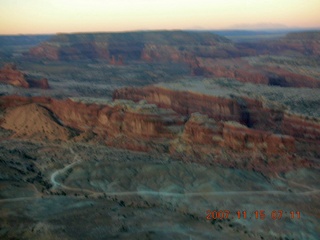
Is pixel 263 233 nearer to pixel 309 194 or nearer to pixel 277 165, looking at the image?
pixel 309 194

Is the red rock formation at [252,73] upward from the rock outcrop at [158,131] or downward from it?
downward

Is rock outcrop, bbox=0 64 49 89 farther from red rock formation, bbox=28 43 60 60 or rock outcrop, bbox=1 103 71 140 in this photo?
red rock formation, bbox=28 43 60 60

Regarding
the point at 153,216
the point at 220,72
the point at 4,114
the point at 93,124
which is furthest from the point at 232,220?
the point at 220,72

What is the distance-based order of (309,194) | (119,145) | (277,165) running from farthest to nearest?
(119,145) → (277,165) → (309,194)
